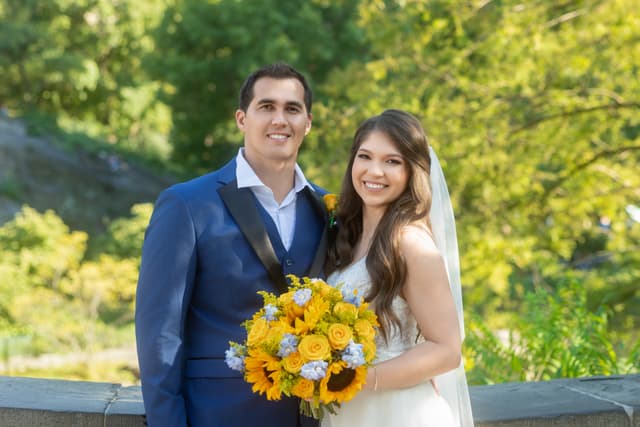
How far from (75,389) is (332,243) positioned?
1323 mm

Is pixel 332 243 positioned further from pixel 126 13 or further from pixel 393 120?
pixel 126 13

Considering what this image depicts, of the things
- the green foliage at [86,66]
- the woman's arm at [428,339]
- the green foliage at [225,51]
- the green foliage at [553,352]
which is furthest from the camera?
the green foliage at [86,66]

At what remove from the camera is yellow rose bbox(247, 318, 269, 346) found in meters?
2.36

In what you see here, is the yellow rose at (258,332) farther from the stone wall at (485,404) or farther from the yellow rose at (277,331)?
the stone wall at (485,404)

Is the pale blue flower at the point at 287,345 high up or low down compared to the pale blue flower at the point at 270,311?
down

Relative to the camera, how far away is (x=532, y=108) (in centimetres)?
922

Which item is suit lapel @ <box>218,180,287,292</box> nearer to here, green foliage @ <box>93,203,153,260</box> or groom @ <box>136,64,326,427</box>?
groom @ <box>136,64,326,427</box>

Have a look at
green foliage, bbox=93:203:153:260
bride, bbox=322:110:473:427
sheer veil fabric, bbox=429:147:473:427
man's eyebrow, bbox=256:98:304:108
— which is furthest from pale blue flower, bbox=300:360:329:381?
green foliage, bbox=93:203:153:260

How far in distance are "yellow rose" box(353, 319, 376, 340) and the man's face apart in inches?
35.4

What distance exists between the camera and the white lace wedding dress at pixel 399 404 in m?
2.77

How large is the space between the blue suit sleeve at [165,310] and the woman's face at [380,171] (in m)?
0.71

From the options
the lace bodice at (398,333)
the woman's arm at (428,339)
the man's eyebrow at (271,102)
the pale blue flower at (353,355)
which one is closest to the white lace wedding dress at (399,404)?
the lace bodice at (398,333)

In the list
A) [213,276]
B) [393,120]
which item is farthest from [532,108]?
[213,276]

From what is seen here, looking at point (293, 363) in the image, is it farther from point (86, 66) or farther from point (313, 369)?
point (86, 66)
